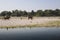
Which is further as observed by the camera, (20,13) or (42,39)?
(20,13)

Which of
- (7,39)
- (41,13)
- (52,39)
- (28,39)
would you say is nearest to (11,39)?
(7,39)

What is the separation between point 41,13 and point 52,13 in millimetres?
12940

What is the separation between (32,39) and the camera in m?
25.3

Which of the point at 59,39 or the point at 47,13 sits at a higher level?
the point at 59,39

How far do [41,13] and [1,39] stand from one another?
12065 cm

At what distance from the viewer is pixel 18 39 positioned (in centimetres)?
2559

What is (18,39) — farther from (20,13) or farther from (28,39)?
(20,13)

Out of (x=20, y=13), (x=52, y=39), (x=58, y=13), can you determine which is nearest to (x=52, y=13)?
(x=58, y=13)

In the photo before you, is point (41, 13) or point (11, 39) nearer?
point (11, 39)

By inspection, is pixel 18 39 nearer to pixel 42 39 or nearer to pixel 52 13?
pixel 42 39

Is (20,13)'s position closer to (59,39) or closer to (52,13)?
(52,13)

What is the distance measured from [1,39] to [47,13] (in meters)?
122

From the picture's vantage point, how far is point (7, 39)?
25750mm

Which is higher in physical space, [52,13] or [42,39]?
[42,39]
